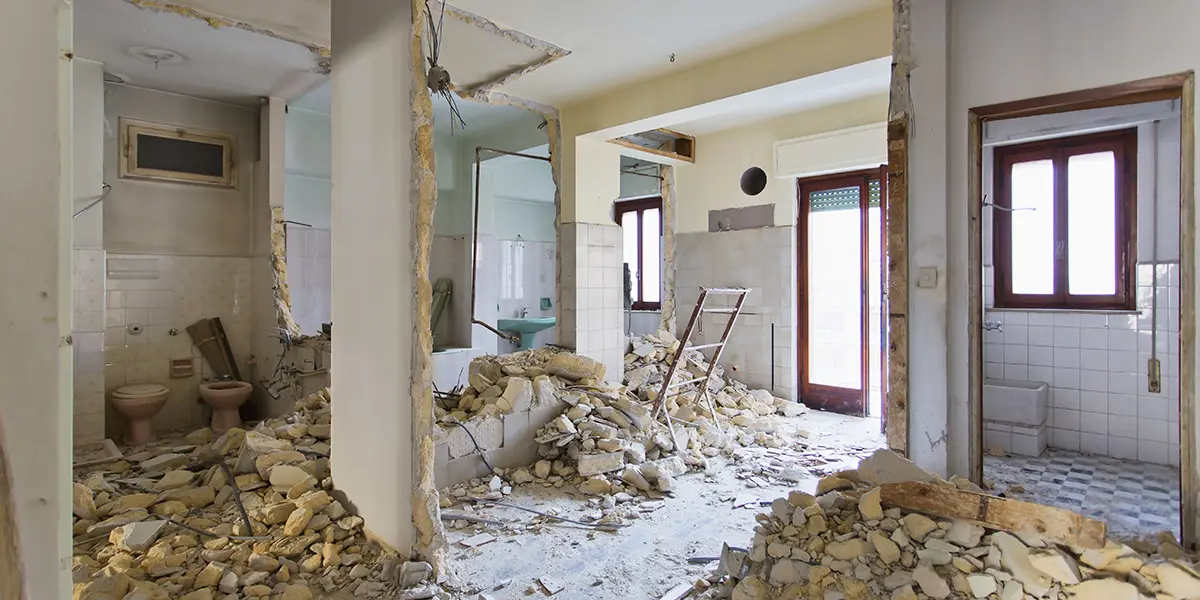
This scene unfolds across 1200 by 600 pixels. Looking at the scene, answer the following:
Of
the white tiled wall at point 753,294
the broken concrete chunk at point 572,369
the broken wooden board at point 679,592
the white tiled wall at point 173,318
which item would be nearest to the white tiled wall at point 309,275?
the white tiled wall at point 173,318

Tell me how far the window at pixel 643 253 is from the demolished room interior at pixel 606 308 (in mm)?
43

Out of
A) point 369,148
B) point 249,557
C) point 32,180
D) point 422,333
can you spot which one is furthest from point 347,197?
point 32,180

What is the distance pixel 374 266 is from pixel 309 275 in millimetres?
3272

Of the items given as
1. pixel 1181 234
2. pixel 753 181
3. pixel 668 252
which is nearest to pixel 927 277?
pixel 1181 234

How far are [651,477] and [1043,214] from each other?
3.37 metres

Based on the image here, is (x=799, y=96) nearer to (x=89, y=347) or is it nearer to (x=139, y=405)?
(x=139, y=405)

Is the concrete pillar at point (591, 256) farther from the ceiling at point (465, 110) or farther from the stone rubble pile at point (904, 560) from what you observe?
the stone rubble pile at point (904, 560)

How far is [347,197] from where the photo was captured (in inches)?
102

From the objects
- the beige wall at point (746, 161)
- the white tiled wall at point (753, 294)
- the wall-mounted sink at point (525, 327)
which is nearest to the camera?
the beige wall at point (746, 161)

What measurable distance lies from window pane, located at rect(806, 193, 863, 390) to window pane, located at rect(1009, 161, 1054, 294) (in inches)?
46.0

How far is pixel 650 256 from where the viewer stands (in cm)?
661

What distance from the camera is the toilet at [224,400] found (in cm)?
450

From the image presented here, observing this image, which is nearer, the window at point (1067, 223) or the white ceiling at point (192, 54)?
the white ceiling at point (192, 54)

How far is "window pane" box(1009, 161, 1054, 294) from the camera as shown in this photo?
Result: 4.11 metres
